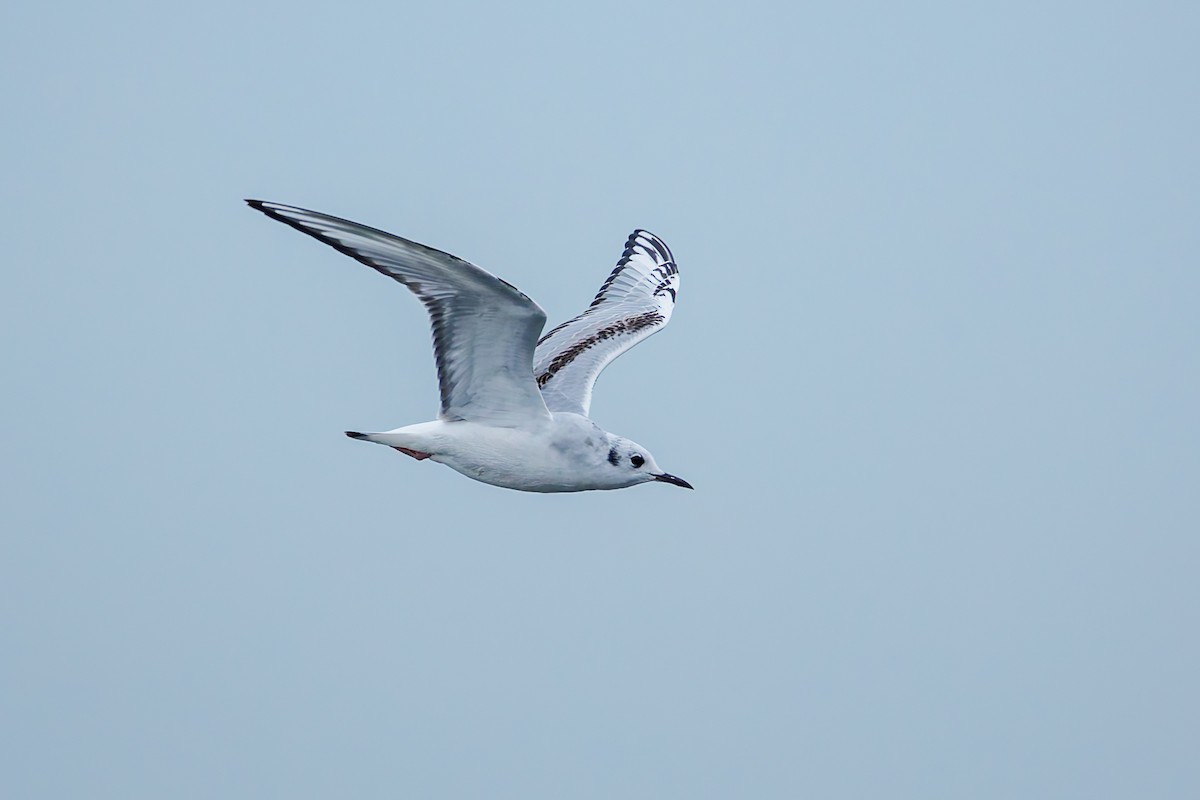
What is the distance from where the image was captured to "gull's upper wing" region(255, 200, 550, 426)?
902 centimetres

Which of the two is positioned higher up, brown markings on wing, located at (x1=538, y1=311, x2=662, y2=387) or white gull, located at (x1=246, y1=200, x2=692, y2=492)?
brown markings on wing, located at (x1=538, y1=311, x2=662, y2=387)

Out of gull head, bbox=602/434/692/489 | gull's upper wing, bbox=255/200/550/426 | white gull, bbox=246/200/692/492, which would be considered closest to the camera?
A: gull's upper wing, bbox=255/200/550/426

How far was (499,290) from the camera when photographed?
31.4ft

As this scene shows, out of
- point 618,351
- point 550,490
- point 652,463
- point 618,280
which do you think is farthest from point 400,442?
point 618,280

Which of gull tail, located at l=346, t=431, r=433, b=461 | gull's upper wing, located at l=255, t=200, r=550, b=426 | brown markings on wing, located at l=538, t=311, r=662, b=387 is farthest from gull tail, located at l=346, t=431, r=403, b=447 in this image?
brown markings on wing, located at l=538, t=311, r=662, b=387

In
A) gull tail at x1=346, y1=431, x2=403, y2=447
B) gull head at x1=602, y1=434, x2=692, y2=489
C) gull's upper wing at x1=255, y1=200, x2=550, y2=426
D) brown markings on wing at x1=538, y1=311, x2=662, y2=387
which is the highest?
brown markings on wing at x1=538, y1=311, x2=662, y2=387

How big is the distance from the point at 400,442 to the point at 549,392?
6.07ft

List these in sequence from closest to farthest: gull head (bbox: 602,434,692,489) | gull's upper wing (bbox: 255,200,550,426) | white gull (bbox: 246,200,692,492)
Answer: gull's upper wing (bbox: 255,200,550,426) → white gull (bbox: 246,200,692,492) → gull head (bbox: 602,434,692,489)

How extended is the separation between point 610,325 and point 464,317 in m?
3.69

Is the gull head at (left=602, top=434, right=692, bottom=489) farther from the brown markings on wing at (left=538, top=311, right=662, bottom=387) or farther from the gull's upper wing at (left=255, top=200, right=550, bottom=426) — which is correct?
the brown markings on wing at (left=538, top=311, right=662, bottom=387)

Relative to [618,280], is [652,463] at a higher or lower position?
lower

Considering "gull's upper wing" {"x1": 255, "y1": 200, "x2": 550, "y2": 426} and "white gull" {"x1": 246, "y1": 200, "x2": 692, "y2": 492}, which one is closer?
"gull's upper wing" {"x1": 255, "y1": 200, "x2": 550, "y2": 426}

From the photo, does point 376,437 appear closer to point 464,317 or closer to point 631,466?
point 464,317

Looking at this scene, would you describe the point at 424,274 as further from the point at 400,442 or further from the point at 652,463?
the point at 652,463
